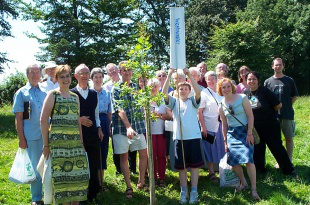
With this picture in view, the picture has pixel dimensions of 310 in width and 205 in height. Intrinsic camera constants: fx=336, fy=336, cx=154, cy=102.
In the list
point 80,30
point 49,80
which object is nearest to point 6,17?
point 80,30

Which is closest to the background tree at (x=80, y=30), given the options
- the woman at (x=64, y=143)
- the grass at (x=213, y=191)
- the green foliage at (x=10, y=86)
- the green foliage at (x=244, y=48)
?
the green foliage at (x=10, y=86)

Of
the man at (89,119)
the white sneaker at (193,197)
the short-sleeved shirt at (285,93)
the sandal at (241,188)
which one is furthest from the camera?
the short-sleeved shirt at (285,93)

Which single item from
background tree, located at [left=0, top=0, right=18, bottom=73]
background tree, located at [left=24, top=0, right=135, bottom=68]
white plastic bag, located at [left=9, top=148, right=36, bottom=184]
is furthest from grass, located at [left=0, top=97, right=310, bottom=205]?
background tree, located at [left=24, top=0, right=135, bottom=68]

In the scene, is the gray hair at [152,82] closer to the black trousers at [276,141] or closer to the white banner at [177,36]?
the white banner at [177,36]

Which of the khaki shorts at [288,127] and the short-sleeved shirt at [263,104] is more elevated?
the short-sleeved shirt at [263,104]

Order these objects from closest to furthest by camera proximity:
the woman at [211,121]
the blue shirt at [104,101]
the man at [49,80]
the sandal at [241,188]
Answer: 1. the sandal at [241,188]
2. the man at [49,80]
3. the blue shirt at [104,101]
4. the woman at [211,121]

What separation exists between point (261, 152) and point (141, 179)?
7.77ft

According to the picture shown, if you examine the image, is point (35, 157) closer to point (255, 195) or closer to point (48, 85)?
point (48, 85)

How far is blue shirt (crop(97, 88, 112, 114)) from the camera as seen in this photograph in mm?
5844

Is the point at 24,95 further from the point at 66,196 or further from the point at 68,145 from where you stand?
the point at 66,196

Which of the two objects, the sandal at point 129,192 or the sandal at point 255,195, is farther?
the sandal at point 129,192

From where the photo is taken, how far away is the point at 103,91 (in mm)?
5918

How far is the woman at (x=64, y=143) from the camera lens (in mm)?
4195

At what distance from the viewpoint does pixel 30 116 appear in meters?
4.93
